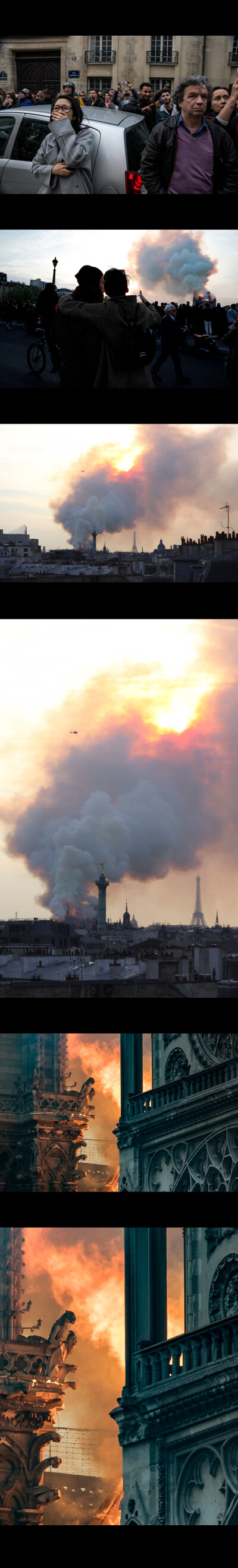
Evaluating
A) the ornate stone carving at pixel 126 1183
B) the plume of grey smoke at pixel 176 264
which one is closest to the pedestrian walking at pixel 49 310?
the plume of grey smoke at pixel 176 264

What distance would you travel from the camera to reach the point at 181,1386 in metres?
7.63

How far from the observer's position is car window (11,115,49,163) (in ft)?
27.3

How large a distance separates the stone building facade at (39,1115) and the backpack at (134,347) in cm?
416

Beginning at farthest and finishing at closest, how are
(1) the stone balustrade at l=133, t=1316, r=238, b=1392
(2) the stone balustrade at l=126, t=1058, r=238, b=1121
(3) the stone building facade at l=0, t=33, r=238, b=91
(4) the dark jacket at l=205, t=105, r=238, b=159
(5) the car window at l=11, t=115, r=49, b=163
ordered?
(5) the car window at l=11, t=115, r=49, b=163 → (3) the stone building facade at l=0, t=33, r=238, b=91 → (4) the dark jacket at l=205, t=105, r=238, b=159 → (2) the stone balustrade at l=126, t=1058, r=238, b=1121 → (1) the stone balustrade at l=133, t=1316, r=238, b=1392

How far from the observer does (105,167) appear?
27.0 feet

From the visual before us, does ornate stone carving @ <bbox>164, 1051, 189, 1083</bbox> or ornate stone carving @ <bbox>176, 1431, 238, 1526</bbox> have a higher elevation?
ornate stone carving @ <bbox>164, 1051, 189, 1083</bbox>

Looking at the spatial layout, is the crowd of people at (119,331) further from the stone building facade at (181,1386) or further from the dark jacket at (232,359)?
the stone building facade at (181,1386)

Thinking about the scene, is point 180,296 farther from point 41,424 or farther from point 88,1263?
point 88,1263

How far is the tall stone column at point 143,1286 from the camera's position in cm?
762

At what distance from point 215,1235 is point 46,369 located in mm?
5418

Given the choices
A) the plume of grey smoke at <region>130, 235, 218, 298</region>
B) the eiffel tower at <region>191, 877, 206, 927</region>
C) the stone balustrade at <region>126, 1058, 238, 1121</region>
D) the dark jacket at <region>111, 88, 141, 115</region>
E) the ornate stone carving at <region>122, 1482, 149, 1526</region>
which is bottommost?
the ornate stone carving at <region>122, 1482, 149, 1526</region>

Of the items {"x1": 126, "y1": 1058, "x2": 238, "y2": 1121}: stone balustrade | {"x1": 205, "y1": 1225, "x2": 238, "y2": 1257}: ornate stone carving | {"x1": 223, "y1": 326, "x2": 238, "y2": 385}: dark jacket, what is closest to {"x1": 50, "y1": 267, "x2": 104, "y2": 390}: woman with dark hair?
{"x1": 223, "y1": 326, "x2": 238, "y2": 385}: dark jacket

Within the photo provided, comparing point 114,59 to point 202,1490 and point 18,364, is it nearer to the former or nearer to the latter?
point 18,364

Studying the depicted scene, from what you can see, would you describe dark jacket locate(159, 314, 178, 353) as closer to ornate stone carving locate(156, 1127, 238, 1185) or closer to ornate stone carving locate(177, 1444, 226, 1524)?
ornate stone carving locate(156, 1127, 238, 1185)
